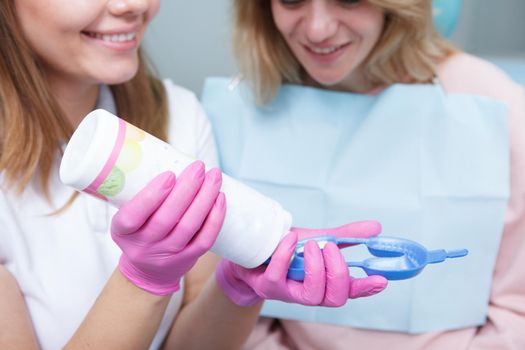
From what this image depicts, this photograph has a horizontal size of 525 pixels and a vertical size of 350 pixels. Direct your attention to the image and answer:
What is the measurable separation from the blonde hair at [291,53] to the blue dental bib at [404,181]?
0.06 m

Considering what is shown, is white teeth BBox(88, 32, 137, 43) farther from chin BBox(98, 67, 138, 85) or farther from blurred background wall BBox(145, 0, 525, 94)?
blurred background wall BBox(145, 0, 525, 94)

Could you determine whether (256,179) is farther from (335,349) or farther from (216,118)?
(335,349)

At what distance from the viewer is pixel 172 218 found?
72 cm

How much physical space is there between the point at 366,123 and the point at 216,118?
0.98 feet

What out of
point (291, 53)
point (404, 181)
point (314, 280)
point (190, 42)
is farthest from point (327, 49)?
point (190, 42)

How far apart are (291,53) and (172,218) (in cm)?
61

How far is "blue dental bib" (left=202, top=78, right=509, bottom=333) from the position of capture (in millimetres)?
1090

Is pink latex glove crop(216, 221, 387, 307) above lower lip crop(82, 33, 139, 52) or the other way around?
the other way around

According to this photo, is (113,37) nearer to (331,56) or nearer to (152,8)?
(152,8)

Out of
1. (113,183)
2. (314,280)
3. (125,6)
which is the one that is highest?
(125,6)

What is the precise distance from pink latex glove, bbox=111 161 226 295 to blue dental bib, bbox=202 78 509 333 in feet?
1.40

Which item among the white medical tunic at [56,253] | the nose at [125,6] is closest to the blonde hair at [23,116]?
the white medical tunic at [56,253]

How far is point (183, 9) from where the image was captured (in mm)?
1687

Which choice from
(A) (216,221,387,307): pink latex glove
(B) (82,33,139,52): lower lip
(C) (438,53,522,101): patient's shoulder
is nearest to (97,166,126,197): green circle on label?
(A) (216,221,387,307): pink latex glove
